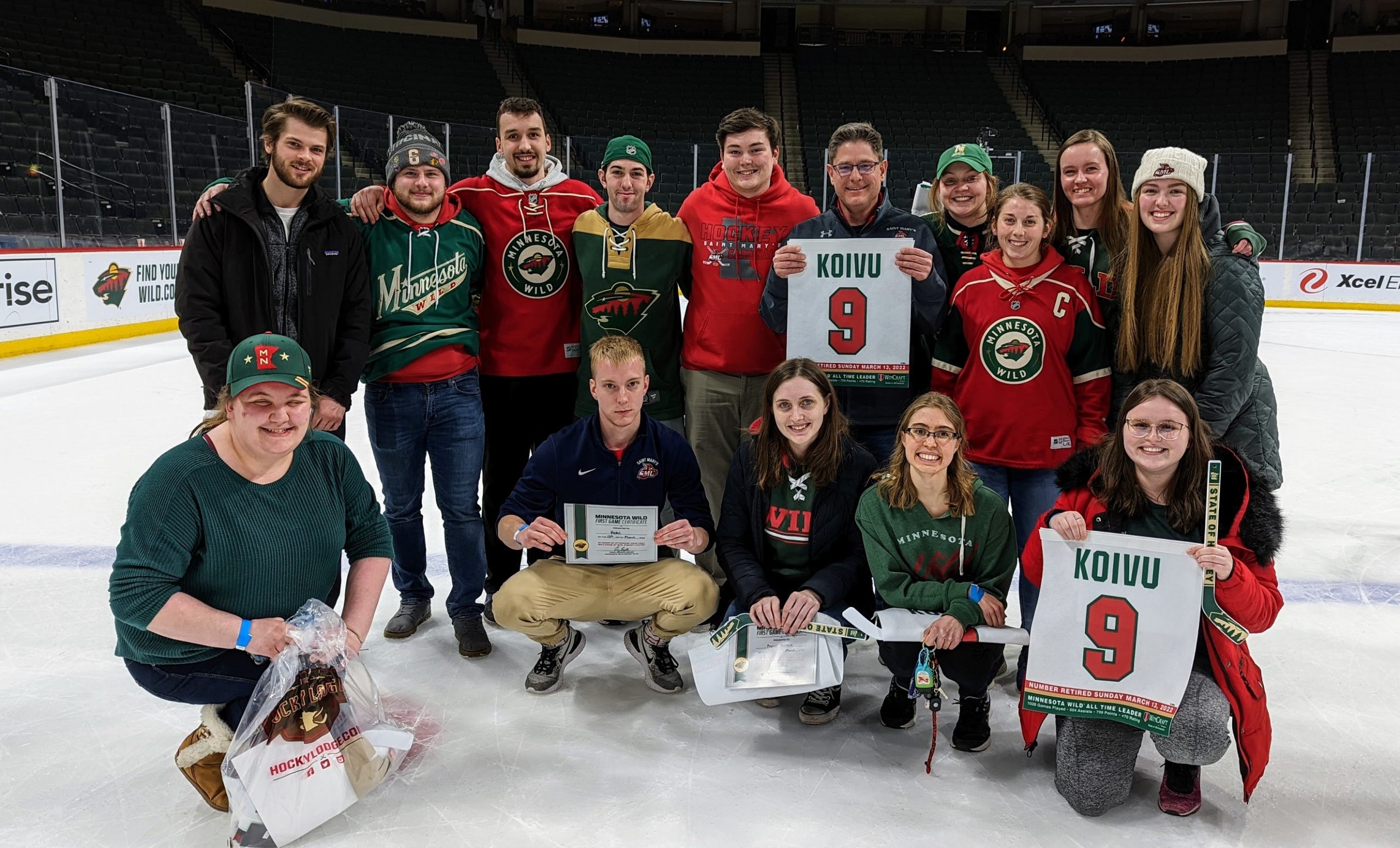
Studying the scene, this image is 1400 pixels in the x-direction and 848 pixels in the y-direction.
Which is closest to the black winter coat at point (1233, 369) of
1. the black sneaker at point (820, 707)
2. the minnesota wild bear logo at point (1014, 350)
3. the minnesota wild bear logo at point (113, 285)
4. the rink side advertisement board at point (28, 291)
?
the minnesota wild bear logo at point (1014, 350)

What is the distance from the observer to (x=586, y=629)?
317cm

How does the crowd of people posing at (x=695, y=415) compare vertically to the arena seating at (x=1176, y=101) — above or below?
below

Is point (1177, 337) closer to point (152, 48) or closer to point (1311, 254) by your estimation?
point (1311, 254)

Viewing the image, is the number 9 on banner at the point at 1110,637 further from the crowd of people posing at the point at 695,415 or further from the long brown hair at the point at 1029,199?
the long brown hair at the point at 1029,199

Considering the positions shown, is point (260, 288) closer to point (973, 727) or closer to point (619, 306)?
point (619, 306)

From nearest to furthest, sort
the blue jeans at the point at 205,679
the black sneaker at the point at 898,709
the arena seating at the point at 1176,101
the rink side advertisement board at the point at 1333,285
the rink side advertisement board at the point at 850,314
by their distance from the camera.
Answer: the blue jeans at the point at 205,679, the black sneaker at the point at 898,709, the rink side advertisement board at the point at 850,314, the rink side advertisement board at the point at 1333,285, the arena seating at the point at 1176,101

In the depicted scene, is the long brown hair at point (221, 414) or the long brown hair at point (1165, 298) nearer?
the long brown hair at point (221, 414)

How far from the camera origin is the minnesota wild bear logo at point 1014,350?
2600 mm

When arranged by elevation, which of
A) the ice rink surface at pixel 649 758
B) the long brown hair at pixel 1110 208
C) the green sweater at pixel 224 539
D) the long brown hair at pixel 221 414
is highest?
the long brown hair at pixel 1110 208

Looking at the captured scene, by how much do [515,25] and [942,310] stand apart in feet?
73.6

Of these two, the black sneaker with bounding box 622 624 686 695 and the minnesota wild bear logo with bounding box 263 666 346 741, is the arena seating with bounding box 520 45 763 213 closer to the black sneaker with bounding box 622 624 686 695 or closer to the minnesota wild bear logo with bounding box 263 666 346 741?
the black sneaker with bounding box 622 624 686 695

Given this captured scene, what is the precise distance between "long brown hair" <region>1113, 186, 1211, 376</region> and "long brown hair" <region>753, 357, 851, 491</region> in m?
0.79

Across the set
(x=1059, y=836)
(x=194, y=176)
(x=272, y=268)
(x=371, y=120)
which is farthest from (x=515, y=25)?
(x=1059, y=836)

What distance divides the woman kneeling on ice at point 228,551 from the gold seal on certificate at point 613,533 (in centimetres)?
69
